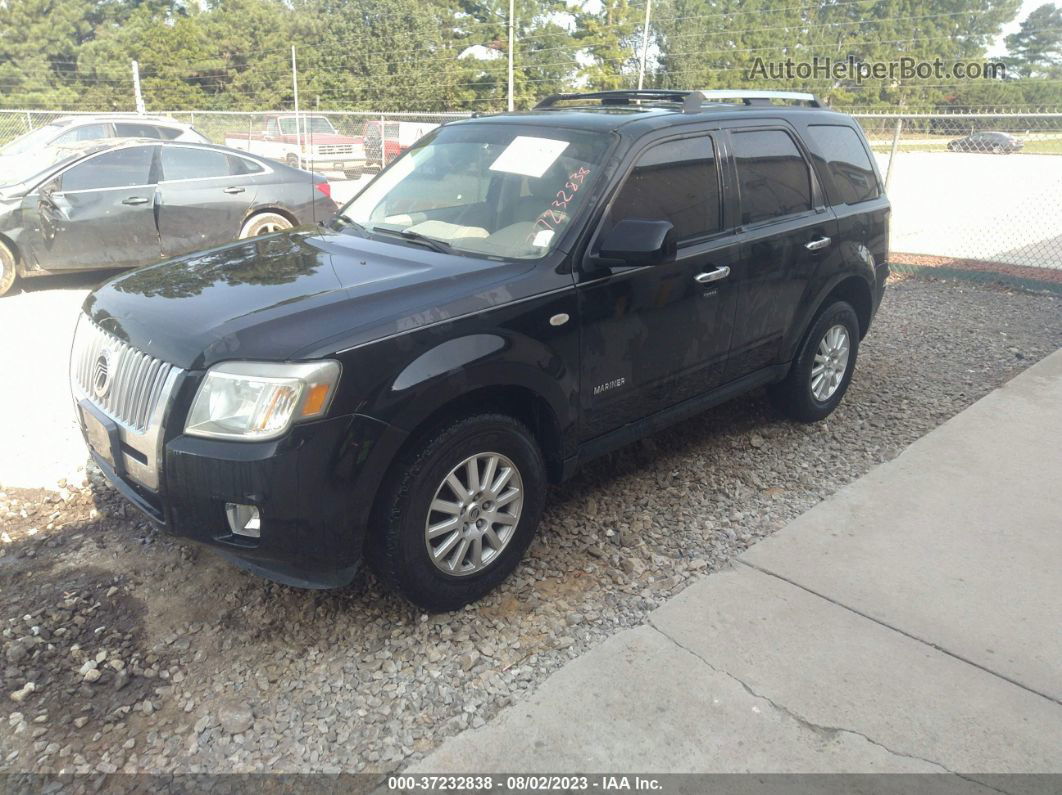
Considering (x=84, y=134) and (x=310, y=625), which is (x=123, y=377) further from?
(x=84, y=134)

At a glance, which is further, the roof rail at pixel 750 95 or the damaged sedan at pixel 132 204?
the damaged sedan at pixel 132 204

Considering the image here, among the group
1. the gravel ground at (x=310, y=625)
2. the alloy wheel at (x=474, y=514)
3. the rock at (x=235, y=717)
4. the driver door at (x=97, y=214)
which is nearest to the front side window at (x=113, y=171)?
the driver door at (x=97, y=214)

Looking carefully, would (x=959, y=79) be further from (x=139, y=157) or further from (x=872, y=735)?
(x=872, y=735)

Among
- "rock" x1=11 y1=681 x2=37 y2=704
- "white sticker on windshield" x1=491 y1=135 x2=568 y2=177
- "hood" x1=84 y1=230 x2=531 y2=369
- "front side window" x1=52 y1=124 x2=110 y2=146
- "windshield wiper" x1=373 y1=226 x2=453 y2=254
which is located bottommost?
"rock" x1=11 y1=681 x2=37 y2=704

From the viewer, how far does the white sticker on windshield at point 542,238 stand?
11.5 ft

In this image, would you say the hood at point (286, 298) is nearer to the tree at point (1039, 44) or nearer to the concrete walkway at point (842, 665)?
the concrete walkway at point (842, 665)

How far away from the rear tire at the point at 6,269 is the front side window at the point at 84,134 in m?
2.31

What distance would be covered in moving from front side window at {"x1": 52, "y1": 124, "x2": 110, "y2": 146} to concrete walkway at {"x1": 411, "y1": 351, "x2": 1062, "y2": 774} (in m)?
9.67

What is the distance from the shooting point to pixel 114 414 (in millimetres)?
3072

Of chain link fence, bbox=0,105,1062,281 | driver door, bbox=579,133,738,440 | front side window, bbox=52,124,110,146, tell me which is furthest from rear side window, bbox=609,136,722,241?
front side window, bbox=52,124,110,146

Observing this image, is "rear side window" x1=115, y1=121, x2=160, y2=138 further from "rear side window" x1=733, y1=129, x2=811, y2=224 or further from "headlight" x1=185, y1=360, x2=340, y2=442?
"headlight" x1=185, y1=360, x2=340, y2=442

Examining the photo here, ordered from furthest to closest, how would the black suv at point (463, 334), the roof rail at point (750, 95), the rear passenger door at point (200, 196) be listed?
the rear passenger door at point (200, 196)
the roof rail at point (750, 95)
the black suv at point (463, 334)

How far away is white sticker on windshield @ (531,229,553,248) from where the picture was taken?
350cm

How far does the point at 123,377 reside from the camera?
9.98 ft
